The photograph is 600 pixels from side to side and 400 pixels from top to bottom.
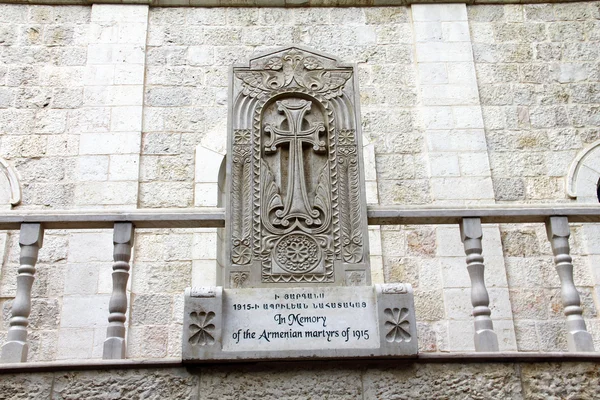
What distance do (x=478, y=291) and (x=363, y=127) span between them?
3.39m

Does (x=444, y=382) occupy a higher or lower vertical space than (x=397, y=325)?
lower

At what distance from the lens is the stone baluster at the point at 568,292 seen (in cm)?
398

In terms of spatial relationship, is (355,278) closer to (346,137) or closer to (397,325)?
(397,325)

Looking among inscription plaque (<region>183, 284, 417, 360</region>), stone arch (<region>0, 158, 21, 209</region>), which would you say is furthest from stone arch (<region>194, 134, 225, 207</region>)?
inscription plaque (<region>183, 284, 417, 360</region>)

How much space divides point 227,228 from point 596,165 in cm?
449

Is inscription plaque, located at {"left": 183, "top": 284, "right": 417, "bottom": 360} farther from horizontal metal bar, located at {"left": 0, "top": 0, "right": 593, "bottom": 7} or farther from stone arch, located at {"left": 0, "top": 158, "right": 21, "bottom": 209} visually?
horizontal metal bar, located at {"left": 0, "top": 0, "right": 593, "bottom": 7}

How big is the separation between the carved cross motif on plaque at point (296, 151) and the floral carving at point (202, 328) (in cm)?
82

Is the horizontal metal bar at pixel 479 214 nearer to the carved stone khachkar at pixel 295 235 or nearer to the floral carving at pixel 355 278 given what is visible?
the carved stone khachkar at pixel 295 235

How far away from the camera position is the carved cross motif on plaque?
4387 millimetres

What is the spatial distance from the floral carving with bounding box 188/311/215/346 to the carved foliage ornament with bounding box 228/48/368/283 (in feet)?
1.48

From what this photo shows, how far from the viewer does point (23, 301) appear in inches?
159

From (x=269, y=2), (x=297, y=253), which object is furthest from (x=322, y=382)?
(x=269, y=2)

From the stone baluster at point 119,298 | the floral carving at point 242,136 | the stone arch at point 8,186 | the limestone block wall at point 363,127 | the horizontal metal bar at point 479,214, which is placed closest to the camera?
the stone baluster at point 119,298

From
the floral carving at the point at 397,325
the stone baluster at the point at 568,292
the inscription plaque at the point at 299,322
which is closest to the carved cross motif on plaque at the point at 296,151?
the inscription plaque at the point at 299,322
